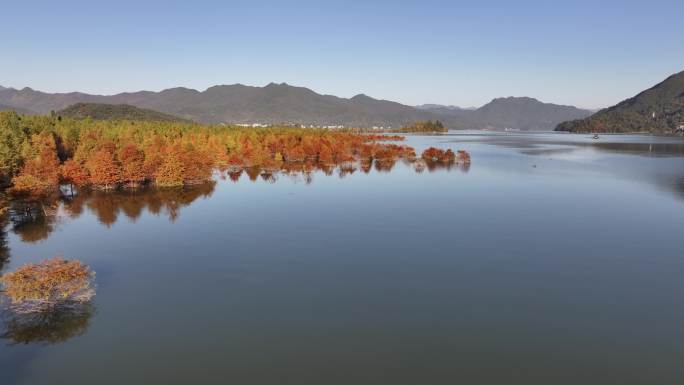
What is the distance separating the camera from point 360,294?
3728 centimetres

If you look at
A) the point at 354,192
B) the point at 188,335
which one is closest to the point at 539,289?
the point at 188,335

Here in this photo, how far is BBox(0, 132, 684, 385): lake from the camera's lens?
86.9ft

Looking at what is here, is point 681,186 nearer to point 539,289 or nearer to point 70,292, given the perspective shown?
point 539,289

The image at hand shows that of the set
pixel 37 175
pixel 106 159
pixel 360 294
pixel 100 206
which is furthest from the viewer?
pixel 106 159

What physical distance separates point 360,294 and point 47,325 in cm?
2506

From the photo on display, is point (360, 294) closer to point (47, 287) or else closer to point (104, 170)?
point (47, 287)

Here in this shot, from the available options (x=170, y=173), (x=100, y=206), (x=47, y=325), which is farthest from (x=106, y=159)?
(x=47, y=325)

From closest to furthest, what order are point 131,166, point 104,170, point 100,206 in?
point 100,206
point 104,170
point 131,166

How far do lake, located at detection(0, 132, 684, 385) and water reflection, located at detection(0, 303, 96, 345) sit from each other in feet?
0.48

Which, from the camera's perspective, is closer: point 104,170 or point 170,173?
point 104,170

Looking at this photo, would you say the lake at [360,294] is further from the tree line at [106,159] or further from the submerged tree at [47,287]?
the tree line at [106,159]

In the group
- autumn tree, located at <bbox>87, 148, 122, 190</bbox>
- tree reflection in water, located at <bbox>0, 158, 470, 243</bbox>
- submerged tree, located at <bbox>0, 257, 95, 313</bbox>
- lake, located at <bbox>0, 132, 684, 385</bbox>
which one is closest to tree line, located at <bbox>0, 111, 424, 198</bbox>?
autumn tree, located at <bbox>87, 148, 122, 190</bbox>

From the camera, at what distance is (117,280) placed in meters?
40.8

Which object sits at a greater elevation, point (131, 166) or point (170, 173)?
point (131, 166)
